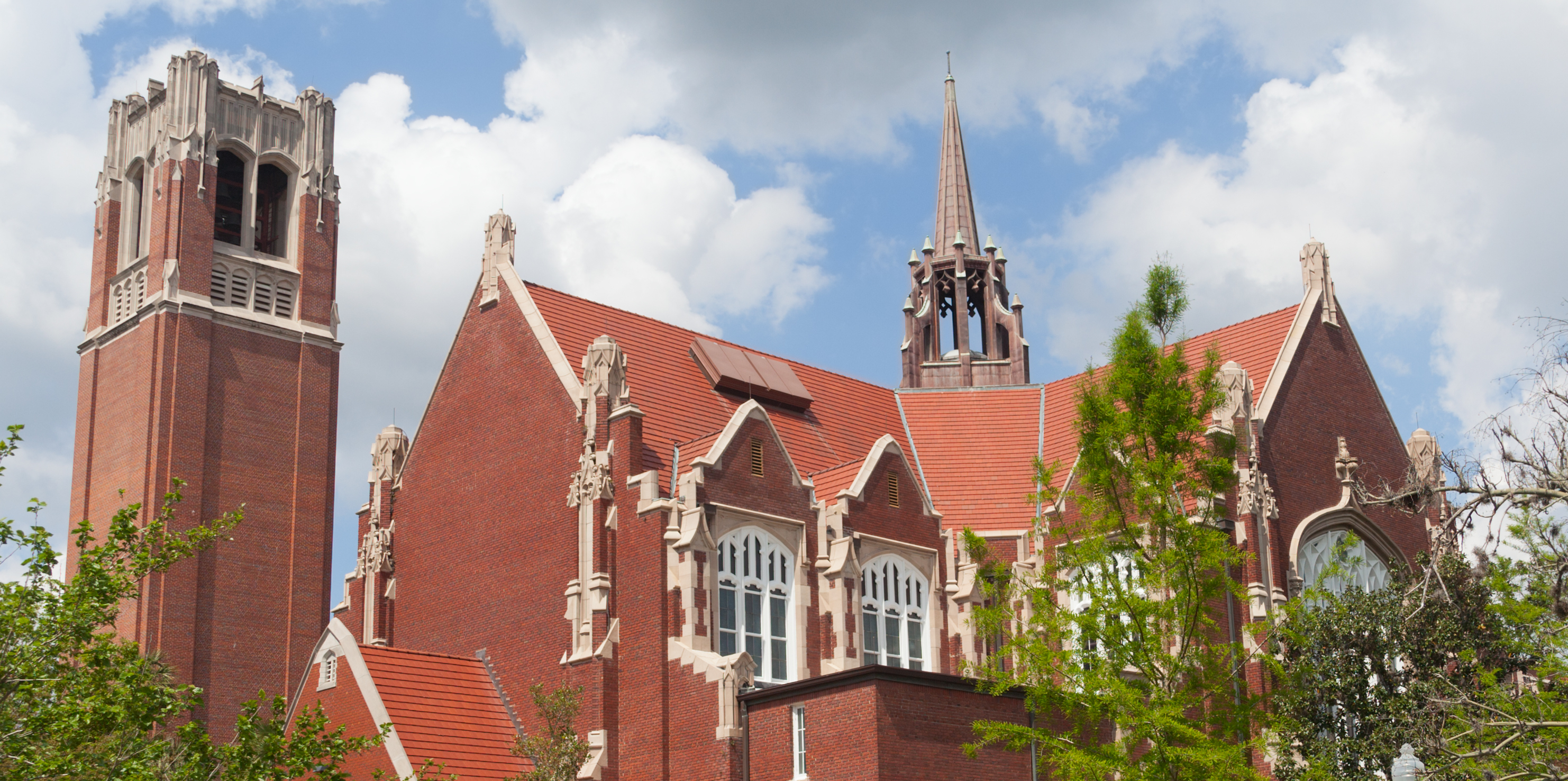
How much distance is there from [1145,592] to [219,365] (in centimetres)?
3421

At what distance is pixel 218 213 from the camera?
53375mm

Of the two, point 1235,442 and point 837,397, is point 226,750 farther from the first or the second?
point 837,397

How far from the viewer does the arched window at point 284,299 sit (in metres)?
52.1

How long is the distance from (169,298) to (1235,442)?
34.9 metres

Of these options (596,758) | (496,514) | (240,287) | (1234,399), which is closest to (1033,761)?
(596,758)

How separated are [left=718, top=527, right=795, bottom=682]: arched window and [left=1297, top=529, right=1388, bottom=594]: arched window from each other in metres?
11.2

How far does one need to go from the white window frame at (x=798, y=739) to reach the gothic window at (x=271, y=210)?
32.6 m

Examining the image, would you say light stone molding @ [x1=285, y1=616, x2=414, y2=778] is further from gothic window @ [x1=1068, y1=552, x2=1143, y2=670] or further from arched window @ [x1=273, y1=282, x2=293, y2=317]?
arched window @ [x1=273, y1=282, x2=293, y2=317]

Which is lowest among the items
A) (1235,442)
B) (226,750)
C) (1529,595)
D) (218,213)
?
(226,750)

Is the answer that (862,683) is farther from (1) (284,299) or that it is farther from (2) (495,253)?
(1) (284,299)

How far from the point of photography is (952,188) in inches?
2008

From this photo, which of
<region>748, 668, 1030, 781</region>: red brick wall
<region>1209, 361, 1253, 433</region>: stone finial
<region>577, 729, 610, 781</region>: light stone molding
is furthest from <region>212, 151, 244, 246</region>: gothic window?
<region>1209, 361, 1253, 433</region>: stone finial

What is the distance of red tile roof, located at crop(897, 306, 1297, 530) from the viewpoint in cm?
3803

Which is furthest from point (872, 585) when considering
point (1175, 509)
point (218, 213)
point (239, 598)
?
point (218, 213)
